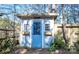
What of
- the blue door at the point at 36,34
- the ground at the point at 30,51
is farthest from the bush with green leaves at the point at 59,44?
the blue door at the point at 36,34

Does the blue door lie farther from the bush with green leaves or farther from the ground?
the bush with green leaves

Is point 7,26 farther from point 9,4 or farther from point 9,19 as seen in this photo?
point 9,4

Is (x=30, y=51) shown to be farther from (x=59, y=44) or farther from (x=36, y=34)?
(x=59, y=44)

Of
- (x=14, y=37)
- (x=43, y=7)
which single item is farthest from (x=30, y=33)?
→ (x=43, y=7)

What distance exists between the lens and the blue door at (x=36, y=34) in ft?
8.36

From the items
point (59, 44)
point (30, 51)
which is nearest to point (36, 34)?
point (30, 51)

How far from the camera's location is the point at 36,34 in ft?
8.43

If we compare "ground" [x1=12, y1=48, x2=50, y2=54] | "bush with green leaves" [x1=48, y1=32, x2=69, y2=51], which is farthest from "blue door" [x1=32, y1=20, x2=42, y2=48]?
"bush with green leaves" [x1=48, y1=32, x2=69, y2=51]

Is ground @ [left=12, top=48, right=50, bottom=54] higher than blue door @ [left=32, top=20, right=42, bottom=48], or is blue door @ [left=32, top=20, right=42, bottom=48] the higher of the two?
blue door @ [left=32, top=20, right=42, bottom=48]

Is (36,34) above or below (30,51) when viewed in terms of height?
above

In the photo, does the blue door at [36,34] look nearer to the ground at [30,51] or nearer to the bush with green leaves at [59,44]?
the ground at [30,51]

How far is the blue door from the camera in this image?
100 inches

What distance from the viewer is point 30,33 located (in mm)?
2562
